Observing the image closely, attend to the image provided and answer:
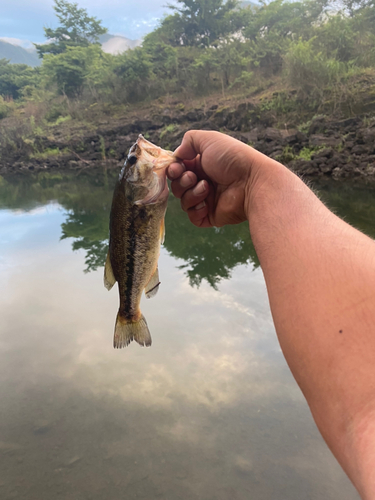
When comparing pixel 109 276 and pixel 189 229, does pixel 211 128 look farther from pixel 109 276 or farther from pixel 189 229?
pixel 109 276

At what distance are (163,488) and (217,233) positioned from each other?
619 centimetres

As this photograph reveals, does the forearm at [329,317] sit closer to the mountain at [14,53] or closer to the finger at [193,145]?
the finger at [193,145]

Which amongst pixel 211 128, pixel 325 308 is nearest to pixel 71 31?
pixel 211 128

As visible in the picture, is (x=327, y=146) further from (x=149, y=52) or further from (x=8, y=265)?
(x=149, y=52)

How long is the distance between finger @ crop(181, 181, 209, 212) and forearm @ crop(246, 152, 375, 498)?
0.84 metres

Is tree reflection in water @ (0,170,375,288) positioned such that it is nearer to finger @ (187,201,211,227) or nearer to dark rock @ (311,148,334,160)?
dark rock @ (311,148,334,160)

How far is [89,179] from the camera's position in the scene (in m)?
19.0

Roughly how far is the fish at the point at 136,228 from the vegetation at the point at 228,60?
1647 centimetres

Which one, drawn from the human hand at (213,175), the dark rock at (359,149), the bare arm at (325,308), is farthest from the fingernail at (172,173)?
the dark rock at (359,149)

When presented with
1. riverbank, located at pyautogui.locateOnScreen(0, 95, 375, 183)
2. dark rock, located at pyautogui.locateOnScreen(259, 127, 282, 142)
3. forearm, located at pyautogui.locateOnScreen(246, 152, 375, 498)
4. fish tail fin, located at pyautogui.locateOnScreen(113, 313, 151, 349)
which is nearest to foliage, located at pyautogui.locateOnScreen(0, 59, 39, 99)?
riverbank, located at pyautogui.locateOnScreen(0, 95, 375, 183)

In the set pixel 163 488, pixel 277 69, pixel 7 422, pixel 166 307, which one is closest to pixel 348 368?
pixel 163 488

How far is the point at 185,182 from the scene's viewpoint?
2.23m

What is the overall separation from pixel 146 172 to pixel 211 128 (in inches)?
751

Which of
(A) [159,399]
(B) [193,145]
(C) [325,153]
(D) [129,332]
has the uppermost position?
(B) [193,145]
